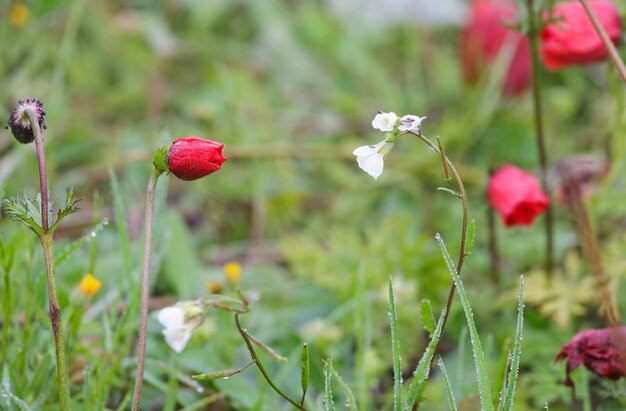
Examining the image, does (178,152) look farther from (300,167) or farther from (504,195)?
(300,167)

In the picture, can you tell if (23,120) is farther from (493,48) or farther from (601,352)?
(493,48)

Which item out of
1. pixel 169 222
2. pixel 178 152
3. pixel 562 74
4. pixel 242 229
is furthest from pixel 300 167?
pixel 178 152

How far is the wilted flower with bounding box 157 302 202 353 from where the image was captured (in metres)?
0.75

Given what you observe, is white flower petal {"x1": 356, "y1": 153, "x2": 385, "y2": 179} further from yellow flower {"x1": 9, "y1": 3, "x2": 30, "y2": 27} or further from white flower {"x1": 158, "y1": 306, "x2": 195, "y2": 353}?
A: yellow flower {"x1": 9, "y1": 3, "x2": 30, "y2": 27}

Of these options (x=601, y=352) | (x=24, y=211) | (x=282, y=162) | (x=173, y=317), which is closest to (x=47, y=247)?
(x=24, y=211)

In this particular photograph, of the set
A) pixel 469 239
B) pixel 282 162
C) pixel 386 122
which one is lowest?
pixel 469 239

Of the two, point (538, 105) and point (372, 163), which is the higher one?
point (538, 105)

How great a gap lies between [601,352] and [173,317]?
0.43m

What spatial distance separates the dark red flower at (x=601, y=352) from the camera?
753 millimetres

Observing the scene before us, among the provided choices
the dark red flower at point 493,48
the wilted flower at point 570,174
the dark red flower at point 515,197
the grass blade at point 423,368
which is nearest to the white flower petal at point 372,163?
the grass blade at point 423,368

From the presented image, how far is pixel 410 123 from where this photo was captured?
27.3 inches

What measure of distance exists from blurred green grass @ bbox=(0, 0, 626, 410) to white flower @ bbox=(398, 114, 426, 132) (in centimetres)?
28

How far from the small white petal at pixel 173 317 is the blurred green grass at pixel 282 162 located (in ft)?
0.44

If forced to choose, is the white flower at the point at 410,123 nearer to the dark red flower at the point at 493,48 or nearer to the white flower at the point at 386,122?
the white flower at the point at 386,122
